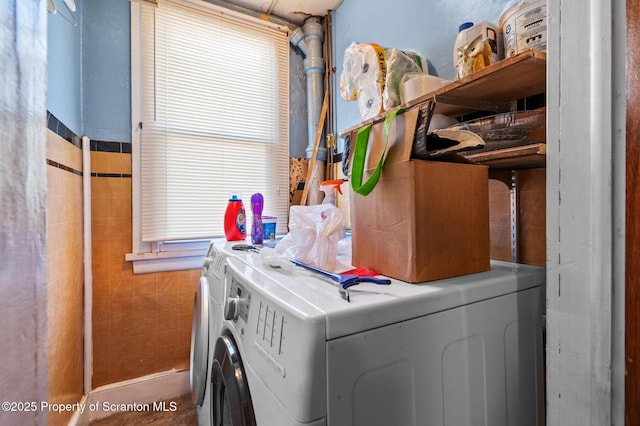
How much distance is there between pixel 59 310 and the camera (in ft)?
3.95

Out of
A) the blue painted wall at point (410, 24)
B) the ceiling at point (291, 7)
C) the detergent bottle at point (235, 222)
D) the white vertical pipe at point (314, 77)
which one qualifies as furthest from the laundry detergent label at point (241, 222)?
the ceiling at point (291, 7)

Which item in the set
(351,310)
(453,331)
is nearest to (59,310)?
(351,310)

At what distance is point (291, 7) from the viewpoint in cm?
196

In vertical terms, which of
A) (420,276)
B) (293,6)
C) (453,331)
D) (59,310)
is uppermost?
(293,6)

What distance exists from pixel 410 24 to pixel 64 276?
1.94 meters

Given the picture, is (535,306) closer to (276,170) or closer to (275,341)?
(275,341)

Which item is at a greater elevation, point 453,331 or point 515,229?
point 515,229

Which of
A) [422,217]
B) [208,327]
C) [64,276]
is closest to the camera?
[422,217]

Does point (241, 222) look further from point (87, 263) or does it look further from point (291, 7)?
point (291, 7)

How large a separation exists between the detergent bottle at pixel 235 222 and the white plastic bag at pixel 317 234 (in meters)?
0.85

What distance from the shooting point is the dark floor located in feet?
5.16

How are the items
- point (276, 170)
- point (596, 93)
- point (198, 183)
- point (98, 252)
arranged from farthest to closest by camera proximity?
point (276, 170)
point (198, 183)
point (98, 252)
point (596, 93)

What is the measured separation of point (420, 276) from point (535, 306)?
1.21 feet

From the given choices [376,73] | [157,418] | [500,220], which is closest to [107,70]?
[376,73]
